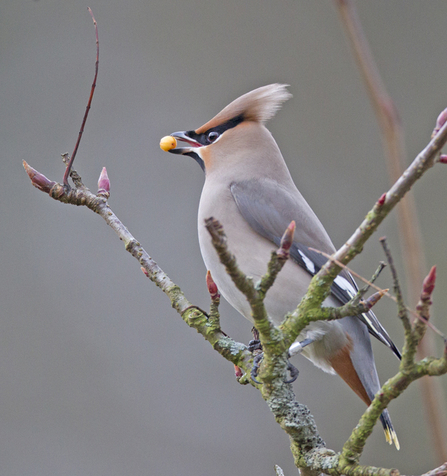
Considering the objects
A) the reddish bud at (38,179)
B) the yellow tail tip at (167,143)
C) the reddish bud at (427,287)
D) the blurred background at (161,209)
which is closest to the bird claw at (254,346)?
the reddish bud at (38,179)

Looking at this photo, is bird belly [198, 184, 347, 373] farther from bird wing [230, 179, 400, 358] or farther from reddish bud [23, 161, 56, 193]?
reddish bud [23, 161, 56, 193]

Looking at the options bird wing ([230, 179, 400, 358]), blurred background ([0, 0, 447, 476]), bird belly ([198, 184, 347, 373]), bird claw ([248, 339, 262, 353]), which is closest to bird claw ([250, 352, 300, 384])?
bird claw ([248, 339, 262, 353])

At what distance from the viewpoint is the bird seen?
99.2 inches

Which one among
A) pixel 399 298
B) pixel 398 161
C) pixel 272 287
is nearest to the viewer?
pixel 399 298

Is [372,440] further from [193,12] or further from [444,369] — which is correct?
[193,12]

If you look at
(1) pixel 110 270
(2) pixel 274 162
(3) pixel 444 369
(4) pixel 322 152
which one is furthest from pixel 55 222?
(3) pixel 444 369

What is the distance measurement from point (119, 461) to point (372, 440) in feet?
7.30

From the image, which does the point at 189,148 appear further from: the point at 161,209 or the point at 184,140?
the point at 161,209

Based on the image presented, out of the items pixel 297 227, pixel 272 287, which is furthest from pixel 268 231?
pixel 272 287

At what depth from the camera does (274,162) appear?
3.11 meters

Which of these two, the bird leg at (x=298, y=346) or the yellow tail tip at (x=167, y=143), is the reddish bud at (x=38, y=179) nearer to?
the yellow tail tip at (x=167, y=143)

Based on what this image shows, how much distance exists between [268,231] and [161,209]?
4227 millimetres

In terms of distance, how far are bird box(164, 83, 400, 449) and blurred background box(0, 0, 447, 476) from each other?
7.76 ft

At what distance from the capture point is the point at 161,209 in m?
6.79
